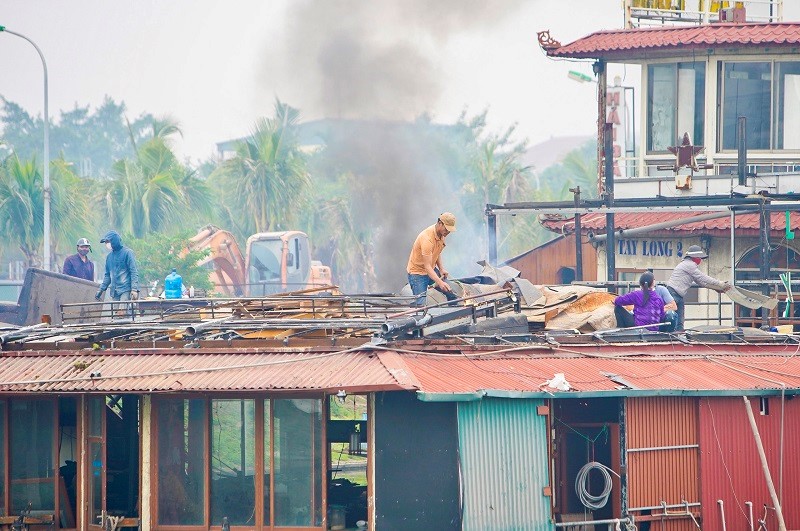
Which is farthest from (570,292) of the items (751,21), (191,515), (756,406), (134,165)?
(134,165)

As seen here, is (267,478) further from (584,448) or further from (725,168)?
(725,168)

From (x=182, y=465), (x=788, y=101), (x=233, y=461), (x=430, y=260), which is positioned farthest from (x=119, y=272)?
(x=788, y=101)

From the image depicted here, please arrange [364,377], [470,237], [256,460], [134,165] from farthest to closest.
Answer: [470,237], [134,165], [256,460], [364,377]

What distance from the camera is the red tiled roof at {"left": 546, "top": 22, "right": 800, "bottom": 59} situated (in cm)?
2425

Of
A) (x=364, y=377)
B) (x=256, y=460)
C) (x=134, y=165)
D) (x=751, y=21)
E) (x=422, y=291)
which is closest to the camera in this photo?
(x=364, y=377)

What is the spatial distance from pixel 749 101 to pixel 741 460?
13.1m

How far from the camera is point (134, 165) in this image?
1906 inches

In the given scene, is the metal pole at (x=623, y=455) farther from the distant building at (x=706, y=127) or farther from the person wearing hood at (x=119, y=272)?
the distant building at (x=706, y=127)

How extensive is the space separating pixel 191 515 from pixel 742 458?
252 inches

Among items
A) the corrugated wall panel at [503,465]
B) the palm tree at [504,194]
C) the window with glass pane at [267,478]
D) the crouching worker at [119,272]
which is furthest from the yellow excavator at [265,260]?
the corrugated wall panel at [503,465]

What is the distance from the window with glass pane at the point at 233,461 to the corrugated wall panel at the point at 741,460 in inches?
204

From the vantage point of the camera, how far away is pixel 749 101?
82.9 feet

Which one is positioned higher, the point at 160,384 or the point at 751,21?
the point at 751,21

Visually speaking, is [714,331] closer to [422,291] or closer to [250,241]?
[422,291]
